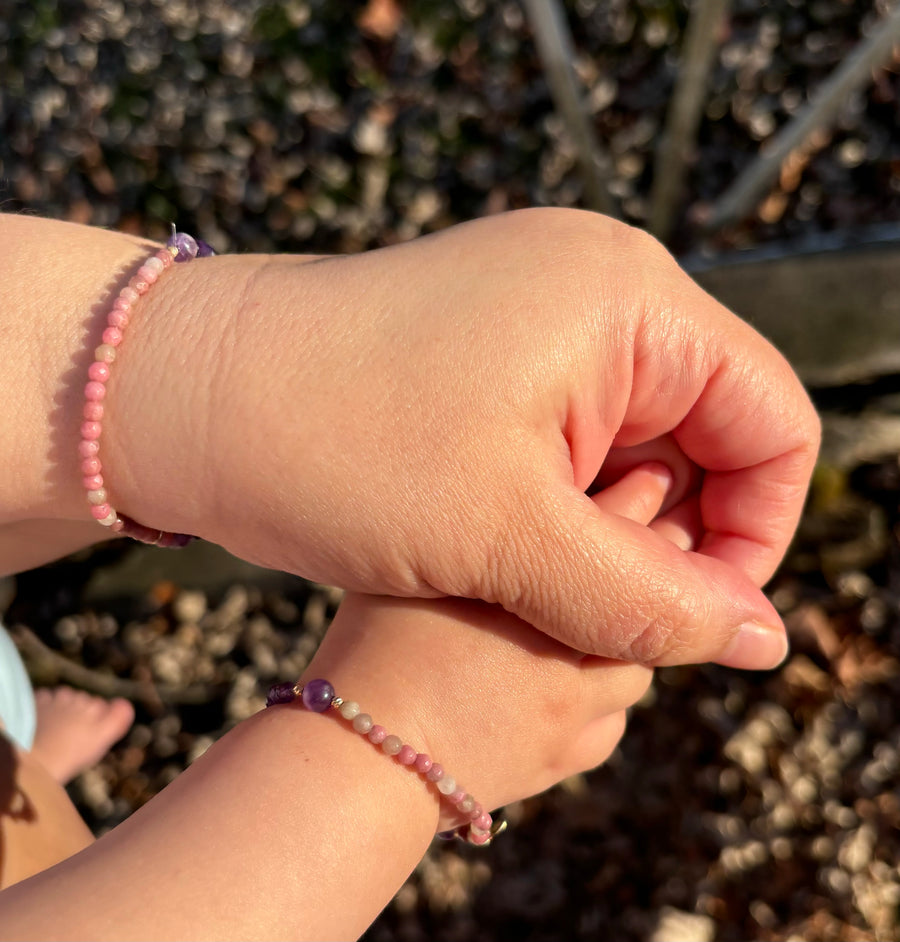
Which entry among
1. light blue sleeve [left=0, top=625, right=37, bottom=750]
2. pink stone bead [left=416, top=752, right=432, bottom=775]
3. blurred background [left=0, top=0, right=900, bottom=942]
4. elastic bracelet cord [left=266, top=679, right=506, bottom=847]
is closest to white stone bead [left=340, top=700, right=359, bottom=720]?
elastic bracelet cord [left=266, top=679, right=506, bottom=847]

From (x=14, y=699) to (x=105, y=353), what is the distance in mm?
889

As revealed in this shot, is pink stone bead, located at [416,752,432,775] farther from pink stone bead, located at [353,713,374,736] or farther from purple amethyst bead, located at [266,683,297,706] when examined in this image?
purple amethyst bead, located at [266,683,297,706]

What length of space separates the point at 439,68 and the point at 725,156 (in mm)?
880

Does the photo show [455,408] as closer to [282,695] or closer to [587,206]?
[282,695]

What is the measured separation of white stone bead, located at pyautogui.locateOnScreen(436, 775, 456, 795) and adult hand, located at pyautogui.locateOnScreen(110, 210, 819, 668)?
0.87 ft

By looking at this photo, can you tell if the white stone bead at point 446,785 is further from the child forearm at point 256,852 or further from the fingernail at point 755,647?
the fingernail at point 755,647

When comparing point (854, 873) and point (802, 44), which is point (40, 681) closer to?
point (854, 873)

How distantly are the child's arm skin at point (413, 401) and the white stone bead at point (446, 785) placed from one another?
0.88 ft

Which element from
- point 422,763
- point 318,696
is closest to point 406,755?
point 422,763

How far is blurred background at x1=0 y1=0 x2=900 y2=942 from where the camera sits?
6.47 ft

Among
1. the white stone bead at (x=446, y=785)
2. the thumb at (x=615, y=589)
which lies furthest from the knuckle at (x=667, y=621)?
the white stone bead at (x=446, y=785)

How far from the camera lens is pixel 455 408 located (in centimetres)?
106

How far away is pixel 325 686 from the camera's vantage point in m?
1.21

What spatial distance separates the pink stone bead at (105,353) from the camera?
1.08m
